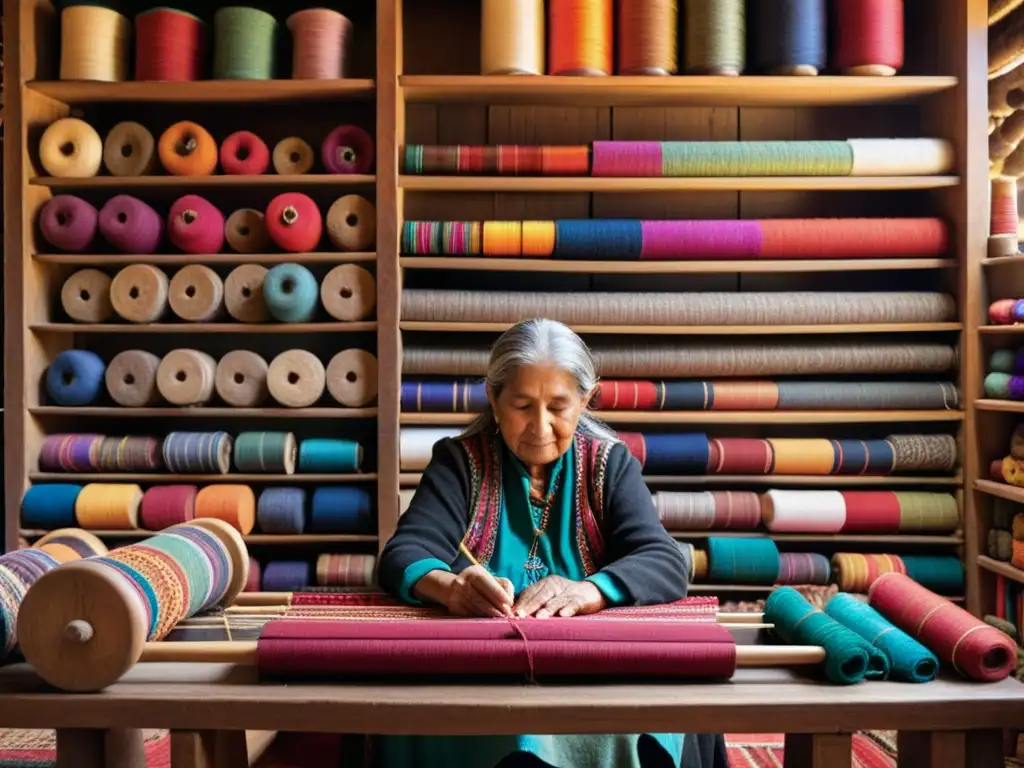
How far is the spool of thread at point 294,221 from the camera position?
134 inches

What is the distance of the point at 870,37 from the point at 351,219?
1.92 m

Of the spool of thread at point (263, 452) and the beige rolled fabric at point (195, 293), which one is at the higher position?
the beige rolled fabric at point (195, 293)

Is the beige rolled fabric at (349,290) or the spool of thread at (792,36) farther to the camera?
the beige rolled fabric at (349,290)

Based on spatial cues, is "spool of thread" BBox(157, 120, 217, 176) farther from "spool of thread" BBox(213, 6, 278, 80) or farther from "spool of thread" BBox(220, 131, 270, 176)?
"spool of thread" BBox(213, 6, 278, 80)

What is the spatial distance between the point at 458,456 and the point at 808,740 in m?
0.87

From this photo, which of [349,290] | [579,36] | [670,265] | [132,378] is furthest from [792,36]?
[132,378]

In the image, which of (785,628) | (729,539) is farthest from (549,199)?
(785,628)

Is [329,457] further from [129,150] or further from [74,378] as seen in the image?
[129,150]

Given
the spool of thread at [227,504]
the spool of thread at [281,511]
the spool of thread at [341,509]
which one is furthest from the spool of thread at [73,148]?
the spool of thread at [341,509]

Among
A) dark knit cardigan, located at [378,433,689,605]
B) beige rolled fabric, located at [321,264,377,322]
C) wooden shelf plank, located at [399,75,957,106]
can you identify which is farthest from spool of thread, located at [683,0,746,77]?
dark knit cardigan, located at [378,433,689,605]

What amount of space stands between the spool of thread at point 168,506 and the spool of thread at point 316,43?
154 centimetres

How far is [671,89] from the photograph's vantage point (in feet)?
11.2

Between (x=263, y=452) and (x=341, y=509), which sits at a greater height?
(x=263, y=452)

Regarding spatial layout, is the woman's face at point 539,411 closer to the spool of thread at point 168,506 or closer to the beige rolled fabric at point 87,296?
the spool of thread at point 168,506
